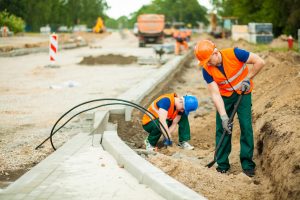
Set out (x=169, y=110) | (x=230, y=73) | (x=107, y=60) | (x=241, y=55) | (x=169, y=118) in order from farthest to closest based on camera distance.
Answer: (x=107, y=60) < (x=169, y=118) < (x=169, y=110) < (x=230, y=73) < (x=241, y=55)

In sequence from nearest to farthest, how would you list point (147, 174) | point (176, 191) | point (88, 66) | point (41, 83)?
point (176, 191)
point (147, 174)
point (41, 83)
point (88, 66)

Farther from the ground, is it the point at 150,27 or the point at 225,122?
the point at 225,122

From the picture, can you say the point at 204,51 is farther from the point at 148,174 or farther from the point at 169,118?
the point at 169,118

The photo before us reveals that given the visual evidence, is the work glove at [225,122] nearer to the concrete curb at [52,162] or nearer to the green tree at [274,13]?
the concrete curb at [52,162]

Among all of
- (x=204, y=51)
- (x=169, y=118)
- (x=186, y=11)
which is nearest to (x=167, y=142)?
(x=169, y=118)

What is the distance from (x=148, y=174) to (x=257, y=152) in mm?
2793

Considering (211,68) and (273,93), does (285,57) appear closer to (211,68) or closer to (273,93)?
(273,93)

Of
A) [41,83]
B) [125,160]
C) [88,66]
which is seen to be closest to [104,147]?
[125,160]

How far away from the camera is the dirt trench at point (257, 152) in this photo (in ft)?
19.8

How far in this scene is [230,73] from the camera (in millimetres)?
7223

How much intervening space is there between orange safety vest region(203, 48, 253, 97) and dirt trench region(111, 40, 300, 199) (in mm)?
834

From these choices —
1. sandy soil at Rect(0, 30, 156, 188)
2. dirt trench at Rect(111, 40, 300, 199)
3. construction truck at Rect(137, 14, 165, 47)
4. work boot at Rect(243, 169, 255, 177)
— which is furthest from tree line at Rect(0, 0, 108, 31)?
work boot at Rect(243, 169, 255, 177)

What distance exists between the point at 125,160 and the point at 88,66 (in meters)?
17.4

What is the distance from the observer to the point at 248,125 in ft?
24.1
